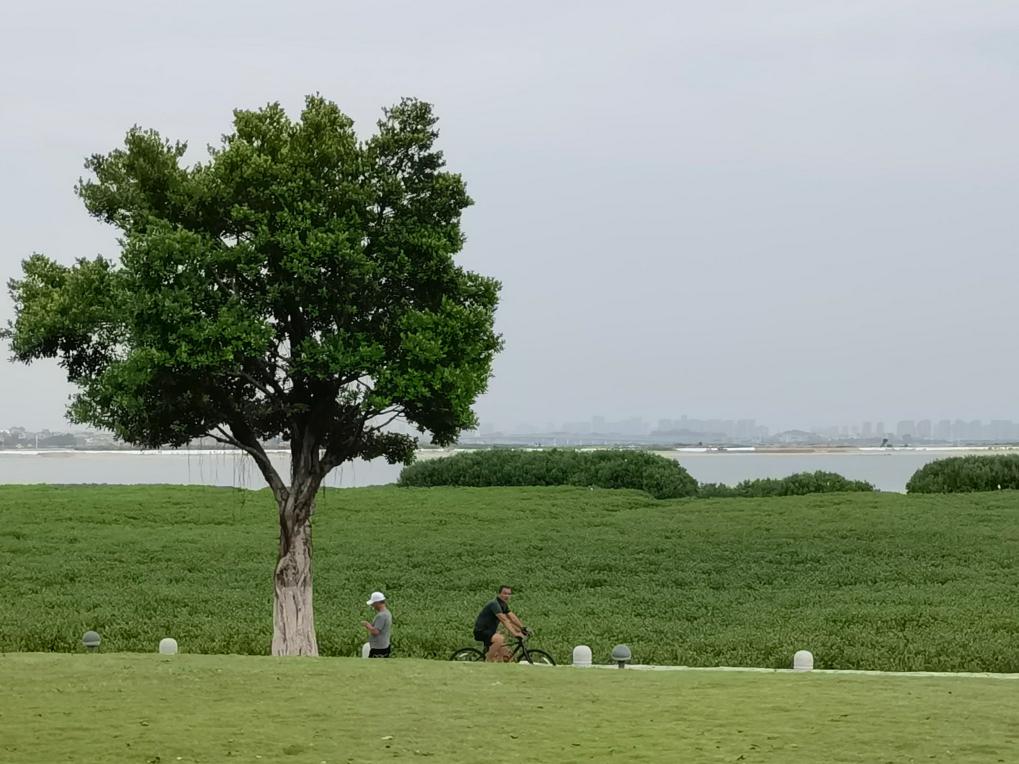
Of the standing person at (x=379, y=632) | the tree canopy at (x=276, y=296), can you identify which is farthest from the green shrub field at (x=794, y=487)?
the standing person at (x=379, y=632)

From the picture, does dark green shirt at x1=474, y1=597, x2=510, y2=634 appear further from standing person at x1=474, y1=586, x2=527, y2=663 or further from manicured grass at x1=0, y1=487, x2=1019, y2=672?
manicured grass at x1=0, y1=487, x2=1019, y2=672

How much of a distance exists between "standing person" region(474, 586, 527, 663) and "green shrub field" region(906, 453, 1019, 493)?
152 ft

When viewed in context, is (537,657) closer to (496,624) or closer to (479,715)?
(496,624)

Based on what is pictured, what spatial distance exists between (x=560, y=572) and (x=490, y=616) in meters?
18.9

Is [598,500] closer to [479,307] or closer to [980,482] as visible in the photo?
[980,482]

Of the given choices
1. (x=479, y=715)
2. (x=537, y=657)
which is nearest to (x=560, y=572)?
(x=537, y=657)

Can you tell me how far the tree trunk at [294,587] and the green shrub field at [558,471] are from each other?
134ft

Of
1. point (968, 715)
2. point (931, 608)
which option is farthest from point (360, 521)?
point (968, 715)

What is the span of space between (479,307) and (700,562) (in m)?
19.8

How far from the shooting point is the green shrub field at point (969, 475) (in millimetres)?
65000

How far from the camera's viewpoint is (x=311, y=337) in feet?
90.9

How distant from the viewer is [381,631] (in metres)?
24.6

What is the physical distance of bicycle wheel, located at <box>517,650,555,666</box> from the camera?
24594 mm

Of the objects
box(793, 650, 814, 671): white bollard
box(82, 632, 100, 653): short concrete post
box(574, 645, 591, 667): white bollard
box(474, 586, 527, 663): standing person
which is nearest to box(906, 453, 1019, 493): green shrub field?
box(793, 650, 814, 671): white bollard
